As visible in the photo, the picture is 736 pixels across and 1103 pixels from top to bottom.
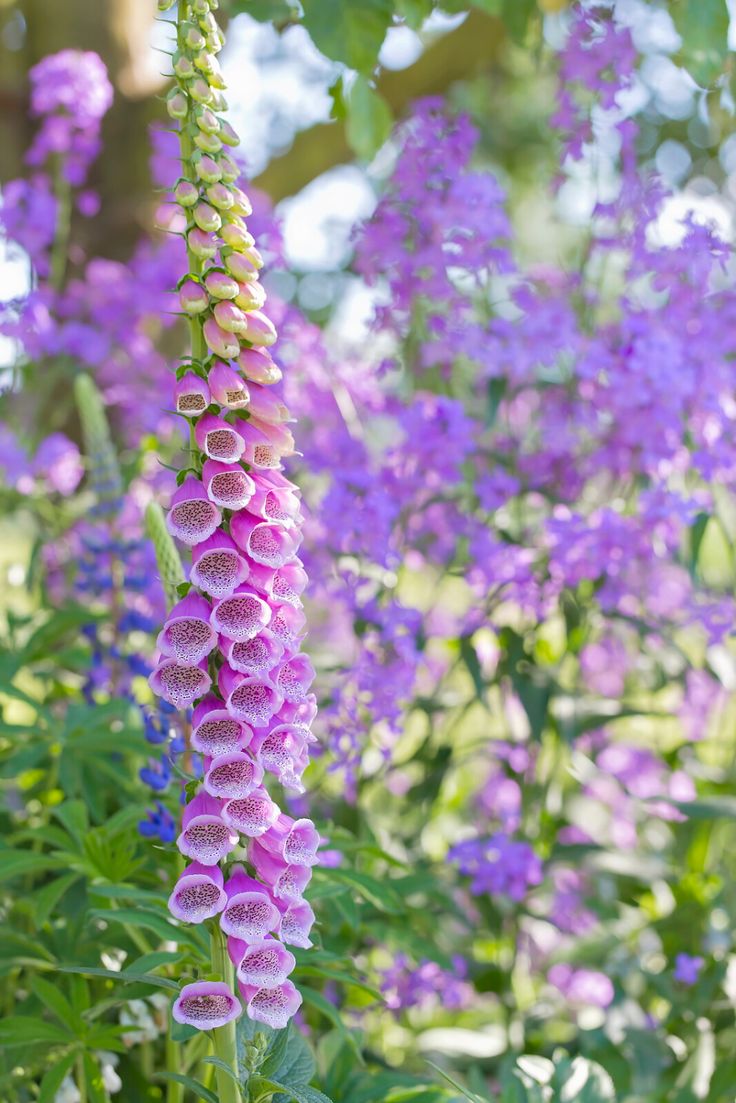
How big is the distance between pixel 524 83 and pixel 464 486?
4397 mm

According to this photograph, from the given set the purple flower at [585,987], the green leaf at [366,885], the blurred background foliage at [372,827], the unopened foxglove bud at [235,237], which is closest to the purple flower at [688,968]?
the blurred background foliage at [372,827]

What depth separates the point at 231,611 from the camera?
4.42ft

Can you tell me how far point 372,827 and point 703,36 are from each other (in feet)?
5.83

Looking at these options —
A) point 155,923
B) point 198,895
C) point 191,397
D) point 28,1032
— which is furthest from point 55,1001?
point 191,397

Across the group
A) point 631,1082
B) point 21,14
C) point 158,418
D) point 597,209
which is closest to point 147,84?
point 21,14

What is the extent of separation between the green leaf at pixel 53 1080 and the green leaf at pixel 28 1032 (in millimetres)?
31

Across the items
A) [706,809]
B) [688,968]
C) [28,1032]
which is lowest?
[688,968]

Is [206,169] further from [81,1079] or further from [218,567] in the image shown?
[81,1079]

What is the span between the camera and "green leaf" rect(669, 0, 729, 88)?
223 cm

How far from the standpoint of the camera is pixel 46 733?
2199 mm

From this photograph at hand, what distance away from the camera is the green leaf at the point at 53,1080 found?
68.3 inches

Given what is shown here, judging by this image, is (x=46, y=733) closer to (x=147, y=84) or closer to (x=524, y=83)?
(x=147, y=84)

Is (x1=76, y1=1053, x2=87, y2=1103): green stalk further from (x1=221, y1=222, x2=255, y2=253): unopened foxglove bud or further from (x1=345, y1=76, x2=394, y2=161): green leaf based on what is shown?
(x1=345, y1=76, x2=394, y2=161): green leaf

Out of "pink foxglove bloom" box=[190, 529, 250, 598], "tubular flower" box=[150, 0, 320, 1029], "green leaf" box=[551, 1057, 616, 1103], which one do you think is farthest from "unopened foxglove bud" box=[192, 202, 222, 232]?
"green leaf" box=[551, 1057, 616, 1103]
